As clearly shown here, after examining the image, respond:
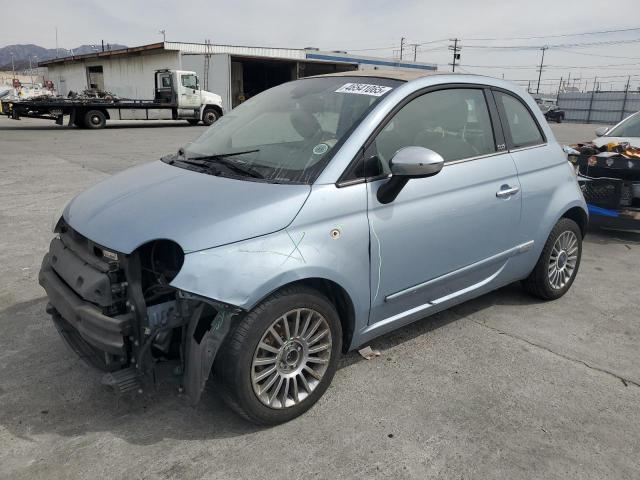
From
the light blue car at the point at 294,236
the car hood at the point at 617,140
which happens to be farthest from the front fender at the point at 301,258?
the car hood at the point at 617,140

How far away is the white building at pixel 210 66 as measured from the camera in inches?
1254

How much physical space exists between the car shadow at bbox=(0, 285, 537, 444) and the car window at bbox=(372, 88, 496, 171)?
136 centimetres

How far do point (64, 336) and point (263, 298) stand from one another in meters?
1.25

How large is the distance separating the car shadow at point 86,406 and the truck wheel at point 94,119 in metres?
20.0

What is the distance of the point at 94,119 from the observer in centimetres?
2131

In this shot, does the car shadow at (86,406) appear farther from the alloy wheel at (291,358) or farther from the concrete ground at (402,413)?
the alloy wheel at (291,358)

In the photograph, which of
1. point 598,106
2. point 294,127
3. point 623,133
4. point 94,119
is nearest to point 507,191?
point 294,127

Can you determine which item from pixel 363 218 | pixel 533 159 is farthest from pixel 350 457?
pixel 533 159

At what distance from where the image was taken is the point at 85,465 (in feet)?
7.72

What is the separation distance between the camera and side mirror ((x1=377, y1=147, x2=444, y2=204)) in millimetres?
2703

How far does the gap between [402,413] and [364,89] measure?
6.28ft

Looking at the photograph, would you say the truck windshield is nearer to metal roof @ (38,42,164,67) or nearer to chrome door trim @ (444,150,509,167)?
chrome door trim @ (444,150,509,167)

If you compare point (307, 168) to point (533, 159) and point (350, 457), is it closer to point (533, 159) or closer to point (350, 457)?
point (350, 457)

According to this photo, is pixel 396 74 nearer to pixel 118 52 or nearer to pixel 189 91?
pixel 189 91
